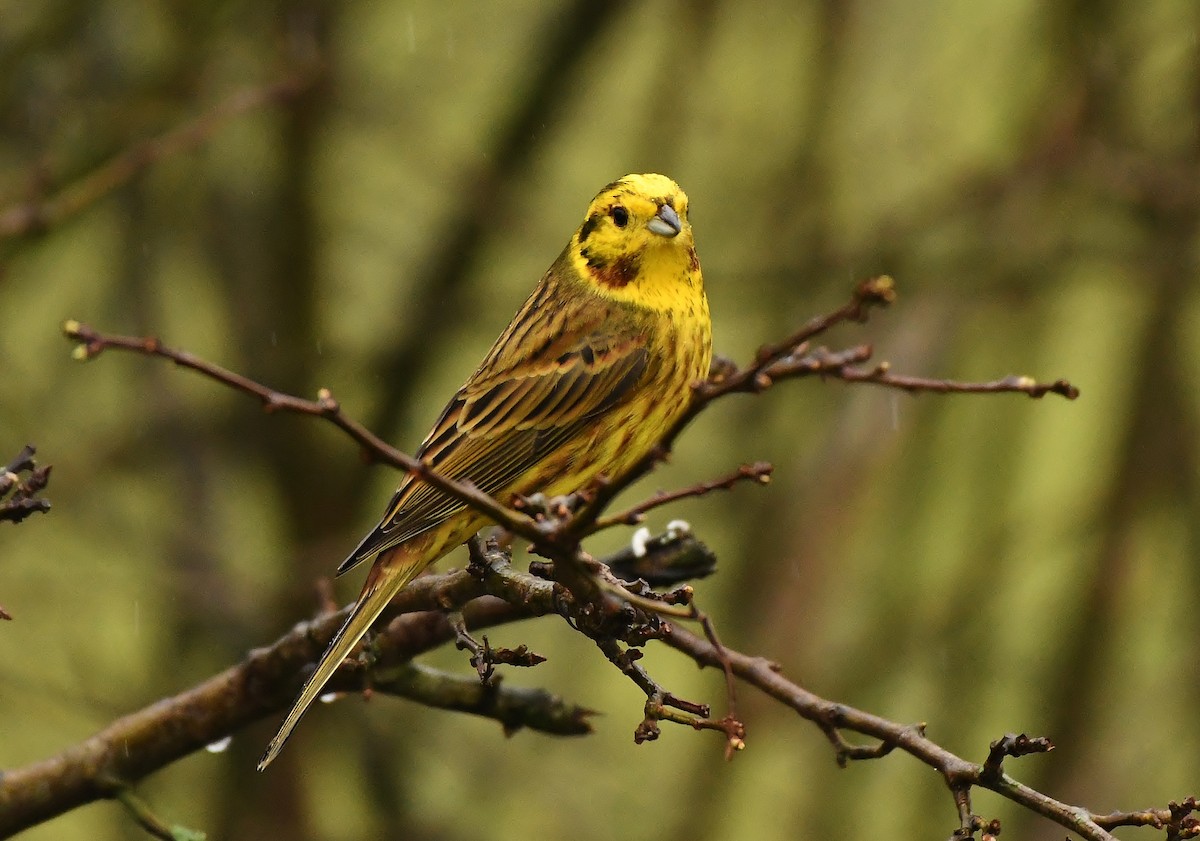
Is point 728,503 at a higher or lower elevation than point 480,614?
higher

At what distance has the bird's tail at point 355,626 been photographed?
3393mm

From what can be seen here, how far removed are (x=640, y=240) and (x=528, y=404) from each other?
2.09ft

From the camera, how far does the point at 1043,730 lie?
27.1ft

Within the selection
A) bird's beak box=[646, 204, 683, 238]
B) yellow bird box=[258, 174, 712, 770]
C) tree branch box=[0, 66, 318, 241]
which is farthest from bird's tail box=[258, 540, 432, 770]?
tree branch box=[0, 66, 318, 241]

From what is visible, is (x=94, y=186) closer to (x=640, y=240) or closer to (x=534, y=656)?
(x=640, y=240)

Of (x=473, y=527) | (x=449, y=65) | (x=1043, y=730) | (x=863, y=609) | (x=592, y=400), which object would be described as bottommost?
(x=473, y=527)

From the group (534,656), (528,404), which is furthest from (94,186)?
(534,656)

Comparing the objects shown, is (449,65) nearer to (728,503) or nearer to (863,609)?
(728,503)

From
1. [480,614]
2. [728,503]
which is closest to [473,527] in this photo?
[480,614]

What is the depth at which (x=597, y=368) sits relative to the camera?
4.61m

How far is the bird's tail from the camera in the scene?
339 cm

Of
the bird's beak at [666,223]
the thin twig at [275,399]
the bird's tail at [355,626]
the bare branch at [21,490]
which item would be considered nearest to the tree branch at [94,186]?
the bird's beak at [666,223]

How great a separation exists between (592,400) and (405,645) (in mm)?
1134

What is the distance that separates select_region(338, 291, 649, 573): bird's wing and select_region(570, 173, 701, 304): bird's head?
0.63 ft
